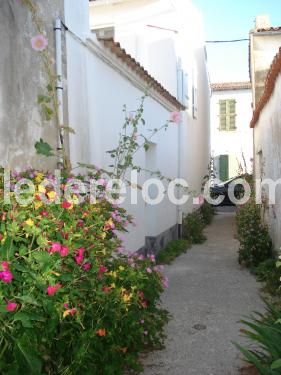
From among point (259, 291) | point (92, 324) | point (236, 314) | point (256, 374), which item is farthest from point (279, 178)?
point (92, 324)

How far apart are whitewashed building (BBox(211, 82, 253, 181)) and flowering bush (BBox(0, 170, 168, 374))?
65.2 ft

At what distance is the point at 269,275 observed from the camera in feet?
20.9

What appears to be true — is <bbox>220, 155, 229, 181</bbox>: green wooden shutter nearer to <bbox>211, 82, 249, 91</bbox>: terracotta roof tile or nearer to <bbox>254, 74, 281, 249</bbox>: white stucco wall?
<bbox>211, 82, 249, 91</bbox>: terracotta roof tile

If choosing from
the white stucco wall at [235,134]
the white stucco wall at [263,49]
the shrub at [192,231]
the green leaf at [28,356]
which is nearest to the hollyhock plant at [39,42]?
the green leaf at [28,356]

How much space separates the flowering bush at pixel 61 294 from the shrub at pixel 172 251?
465 cm

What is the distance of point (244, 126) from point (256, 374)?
20.7 m

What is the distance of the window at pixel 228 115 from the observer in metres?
23.1

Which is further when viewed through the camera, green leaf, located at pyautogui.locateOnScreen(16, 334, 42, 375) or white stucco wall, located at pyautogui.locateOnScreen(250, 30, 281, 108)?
white stucco wall, located at pyautogui.locateOnScreen(250, 30, 281, 108)

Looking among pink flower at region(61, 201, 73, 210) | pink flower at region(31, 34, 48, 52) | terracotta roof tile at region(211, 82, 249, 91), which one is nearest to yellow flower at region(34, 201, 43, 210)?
pink flower at region(61, 201, 73, 210)

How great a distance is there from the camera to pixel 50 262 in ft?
7.79

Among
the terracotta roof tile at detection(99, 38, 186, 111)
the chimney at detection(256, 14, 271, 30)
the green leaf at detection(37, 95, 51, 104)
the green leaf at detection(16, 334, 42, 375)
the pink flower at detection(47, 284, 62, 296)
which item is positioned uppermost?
the chimney at detection(256, 14, 271, 30)

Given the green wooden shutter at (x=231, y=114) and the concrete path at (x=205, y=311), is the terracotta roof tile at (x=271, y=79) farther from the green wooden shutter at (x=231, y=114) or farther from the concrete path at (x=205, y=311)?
the green wooden shutter at (x=231, y=114)

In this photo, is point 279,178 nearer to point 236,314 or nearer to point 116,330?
point 236,314

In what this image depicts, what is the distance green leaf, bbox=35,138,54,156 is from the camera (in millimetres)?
4145
